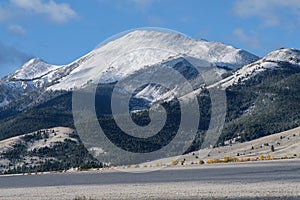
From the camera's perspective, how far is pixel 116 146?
193 meters

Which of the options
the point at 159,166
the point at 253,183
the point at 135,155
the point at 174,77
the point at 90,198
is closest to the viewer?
the point at 90,198

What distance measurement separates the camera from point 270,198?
60.5m

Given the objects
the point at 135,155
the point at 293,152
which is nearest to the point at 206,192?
the point at 135,155

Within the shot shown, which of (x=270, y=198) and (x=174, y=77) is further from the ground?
(x=174, y=77)

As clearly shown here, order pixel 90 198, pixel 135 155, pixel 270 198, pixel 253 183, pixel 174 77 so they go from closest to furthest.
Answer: pixel 270 198
pixel 90 198
pixel 253 183
pixel 174 77
pixel 135 155

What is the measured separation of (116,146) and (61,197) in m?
120

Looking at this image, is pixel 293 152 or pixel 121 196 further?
pixel 293 152

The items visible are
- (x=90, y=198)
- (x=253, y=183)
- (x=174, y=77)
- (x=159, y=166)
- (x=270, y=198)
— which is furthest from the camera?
(x=159, y=166)

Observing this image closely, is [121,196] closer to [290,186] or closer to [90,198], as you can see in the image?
[90,198]

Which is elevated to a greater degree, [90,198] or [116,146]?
[116,146]

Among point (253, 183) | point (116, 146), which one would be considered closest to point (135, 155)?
point (116, 146)

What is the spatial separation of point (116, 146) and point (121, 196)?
122459 mm

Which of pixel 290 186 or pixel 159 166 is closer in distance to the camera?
pixel 290 186

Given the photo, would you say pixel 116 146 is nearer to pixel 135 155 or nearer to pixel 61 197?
pixel 135 155
